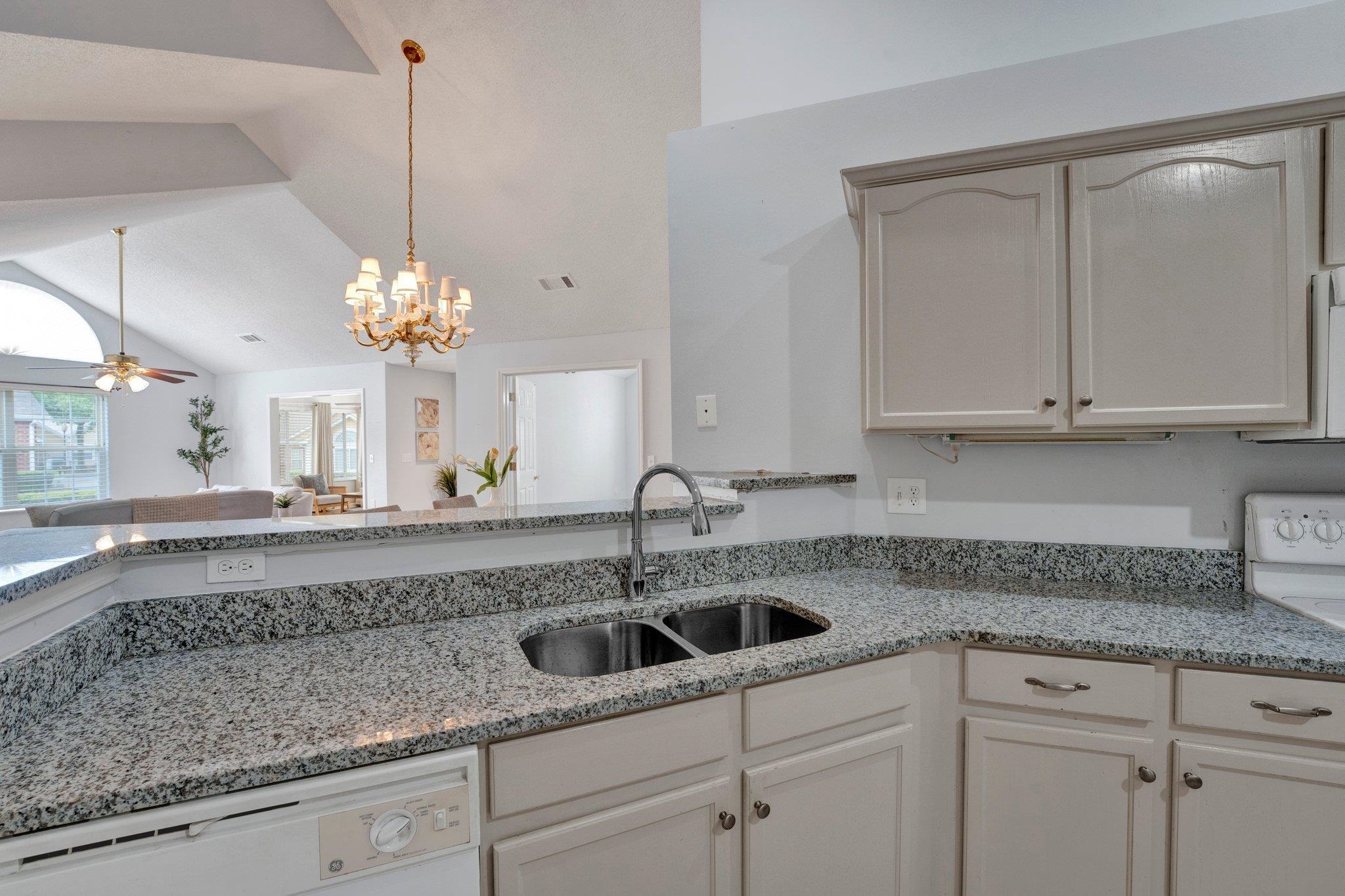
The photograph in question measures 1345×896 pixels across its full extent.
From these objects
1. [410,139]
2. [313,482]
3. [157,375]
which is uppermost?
[410,139]

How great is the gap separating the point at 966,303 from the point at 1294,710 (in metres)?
1.06

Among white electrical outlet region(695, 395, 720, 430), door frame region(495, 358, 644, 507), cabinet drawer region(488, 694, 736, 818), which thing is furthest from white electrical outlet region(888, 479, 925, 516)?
door frame region(495, 358, 644, 507)

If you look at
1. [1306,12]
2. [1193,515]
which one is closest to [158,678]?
[1193,515]

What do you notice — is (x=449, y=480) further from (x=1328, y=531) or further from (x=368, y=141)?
(x=1328, y=531)

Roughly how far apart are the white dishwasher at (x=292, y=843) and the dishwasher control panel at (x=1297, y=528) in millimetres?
1908

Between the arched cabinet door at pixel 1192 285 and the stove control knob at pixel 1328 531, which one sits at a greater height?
the arched cabinet door at pixel 1192 285

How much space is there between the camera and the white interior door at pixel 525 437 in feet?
20.2

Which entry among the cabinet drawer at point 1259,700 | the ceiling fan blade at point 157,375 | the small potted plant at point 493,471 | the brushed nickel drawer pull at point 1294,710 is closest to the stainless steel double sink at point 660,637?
the cabinet drawer at point 1259,700

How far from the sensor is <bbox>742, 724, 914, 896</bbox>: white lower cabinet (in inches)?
46.8

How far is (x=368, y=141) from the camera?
3.98 m

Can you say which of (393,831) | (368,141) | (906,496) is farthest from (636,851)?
(368,141)

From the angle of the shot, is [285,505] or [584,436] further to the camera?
[584,436]

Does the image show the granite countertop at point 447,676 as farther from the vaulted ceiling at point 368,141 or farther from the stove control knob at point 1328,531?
the vaulted ceiling at point 368,141

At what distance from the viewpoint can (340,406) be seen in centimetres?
1076
